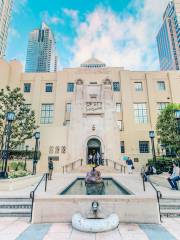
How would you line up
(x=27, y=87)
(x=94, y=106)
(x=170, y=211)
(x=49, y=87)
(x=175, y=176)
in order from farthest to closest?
(x=49, y=87)
(x=27, y=87)
(x=94, y=106)
(x=175, y=176)
(x=170, y=211)

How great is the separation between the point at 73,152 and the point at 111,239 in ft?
63.7

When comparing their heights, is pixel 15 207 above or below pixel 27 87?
below

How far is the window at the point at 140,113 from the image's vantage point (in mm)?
27250

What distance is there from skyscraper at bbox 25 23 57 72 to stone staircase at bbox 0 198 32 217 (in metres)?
143

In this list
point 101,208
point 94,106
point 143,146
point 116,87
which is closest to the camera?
point 101,208

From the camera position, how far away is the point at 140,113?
90.6 feet

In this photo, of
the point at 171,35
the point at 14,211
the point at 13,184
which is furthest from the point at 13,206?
the point at 171,35

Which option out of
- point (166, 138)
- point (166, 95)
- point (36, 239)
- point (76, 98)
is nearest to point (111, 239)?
point (36, 239)

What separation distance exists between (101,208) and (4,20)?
384ft

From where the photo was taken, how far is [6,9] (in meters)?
89.8

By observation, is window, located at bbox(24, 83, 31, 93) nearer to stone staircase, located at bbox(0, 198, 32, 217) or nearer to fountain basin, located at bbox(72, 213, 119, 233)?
stone staircase, located at bbox(0, 198, 32, 217)

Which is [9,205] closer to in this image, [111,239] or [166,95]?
[111,239]

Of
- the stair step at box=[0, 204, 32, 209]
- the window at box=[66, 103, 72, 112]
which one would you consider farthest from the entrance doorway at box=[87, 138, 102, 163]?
the stair step at box=[0, 204, 32, 209]

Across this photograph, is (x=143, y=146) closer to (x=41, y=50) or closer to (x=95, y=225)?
(x=95, y=225)
